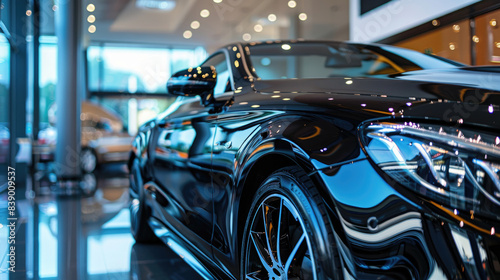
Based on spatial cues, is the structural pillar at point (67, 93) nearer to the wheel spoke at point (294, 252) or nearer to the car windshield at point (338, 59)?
the car windshield at point (338, 59)

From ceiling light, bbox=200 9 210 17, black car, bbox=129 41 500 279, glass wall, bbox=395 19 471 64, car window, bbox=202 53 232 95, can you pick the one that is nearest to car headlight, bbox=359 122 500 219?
black car, bbox=129 41 500 279

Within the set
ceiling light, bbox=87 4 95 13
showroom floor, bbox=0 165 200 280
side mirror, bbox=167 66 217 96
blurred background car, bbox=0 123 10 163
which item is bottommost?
showroom floor, bbox=0 165 200 280

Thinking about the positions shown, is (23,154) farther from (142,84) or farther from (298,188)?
(142,84)

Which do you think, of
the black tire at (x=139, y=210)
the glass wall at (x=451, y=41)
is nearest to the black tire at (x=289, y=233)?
the black tire at (x=139, y=210)

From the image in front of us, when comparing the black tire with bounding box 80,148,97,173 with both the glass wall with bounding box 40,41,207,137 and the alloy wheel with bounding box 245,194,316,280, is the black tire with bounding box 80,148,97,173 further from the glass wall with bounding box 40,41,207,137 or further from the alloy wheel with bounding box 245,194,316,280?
the alloy wheel with bounding box 245,194,316,280

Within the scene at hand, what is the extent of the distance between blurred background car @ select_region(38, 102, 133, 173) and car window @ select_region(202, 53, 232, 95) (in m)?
8.56

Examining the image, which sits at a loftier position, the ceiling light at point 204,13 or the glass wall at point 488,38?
the ceiling light at point 204,13

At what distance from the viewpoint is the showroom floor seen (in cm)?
273

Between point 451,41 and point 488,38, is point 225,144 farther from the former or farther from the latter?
point 451,41

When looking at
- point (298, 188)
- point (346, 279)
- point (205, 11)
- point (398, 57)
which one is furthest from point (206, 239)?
point (205, 11)

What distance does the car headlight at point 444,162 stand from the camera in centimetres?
92

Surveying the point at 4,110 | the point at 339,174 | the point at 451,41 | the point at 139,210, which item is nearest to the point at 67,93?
the point at 4,110

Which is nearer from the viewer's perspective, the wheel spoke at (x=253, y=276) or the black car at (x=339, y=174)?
the black car at (x=339, y=174)

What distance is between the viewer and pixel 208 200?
6.47ft
